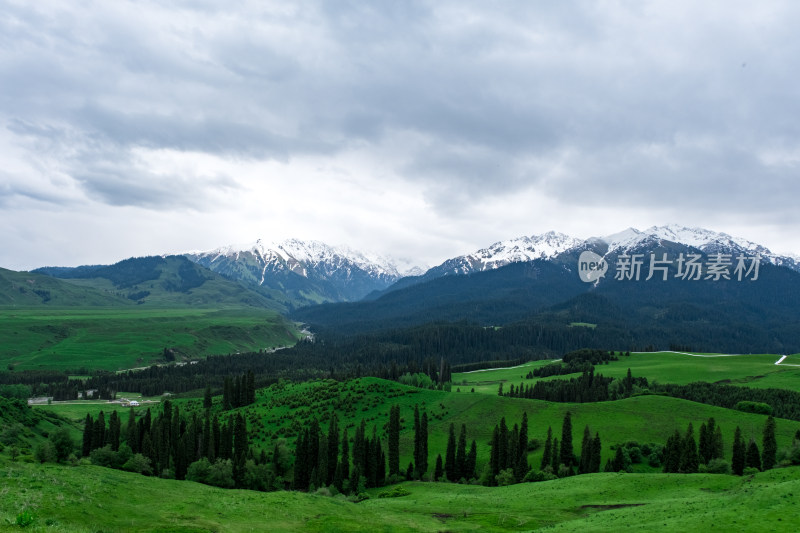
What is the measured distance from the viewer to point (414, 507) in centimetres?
7062

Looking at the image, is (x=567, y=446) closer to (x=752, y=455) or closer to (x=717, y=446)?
(x=717, y=446)

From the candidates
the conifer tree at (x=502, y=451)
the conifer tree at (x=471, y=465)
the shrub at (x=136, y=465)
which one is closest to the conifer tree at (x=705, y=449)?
the conifer tree at (x=502, y=451)

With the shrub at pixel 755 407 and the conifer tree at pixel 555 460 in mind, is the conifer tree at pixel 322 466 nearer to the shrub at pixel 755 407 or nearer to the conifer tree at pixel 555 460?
the conifer tree at pixel 555 460

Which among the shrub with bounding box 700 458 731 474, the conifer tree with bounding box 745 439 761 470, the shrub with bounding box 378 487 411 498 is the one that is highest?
the conifer tree with bounding box 745 439 761 470

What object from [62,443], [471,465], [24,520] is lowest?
[471,465]

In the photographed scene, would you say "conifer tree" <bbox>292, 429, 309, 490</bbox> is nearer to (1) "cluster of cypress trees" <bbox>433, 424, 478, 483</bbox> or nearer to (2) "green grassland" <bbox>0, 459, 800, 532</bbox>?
(1) "cluster of cypress trees" <bbox>433, 424, 478, 483</bbox>

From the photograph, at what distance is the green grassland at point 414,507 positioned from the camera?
42.7 m

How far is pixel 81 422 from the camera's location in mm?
176125

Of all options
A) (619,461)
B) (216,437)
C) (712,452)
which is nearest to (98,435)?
(216,437)

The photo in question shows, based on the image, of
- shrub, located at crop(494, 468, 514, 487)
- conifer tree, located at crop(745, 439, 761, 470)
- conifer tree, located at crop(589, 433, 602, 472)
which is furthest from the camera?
conifer tree, located at crop(589, 433, 602, 472)

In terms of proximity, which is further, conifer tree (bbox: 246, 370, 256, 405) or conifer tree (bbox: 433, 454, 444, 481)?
conifer tree (bbox: 246, 370, 256, 405)

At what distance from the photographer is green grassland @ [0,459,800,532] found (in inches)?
1679

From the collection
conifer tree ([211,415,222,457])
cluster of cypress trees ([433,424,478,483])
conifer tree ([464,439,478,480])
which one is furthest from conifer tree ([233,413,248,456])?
conifer tree ([464,439,478,480])

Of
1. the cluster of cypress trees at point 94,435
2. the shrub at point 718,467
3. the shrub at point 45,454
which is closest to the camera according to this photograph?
the shrub at point 45,454
